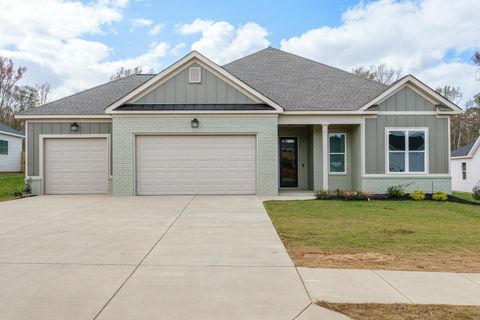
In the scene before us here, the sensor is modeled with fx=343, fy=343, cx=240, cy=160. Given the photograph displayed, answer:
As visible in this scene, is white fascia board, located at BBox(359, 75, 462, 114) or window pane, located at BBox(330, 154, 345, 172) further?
window pane, located at BBox(330, 154, 345, 172)

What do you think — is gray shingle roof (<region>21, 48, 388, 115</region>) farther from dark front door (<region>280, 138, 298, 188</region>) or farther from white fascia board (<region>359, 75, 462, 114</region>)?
dark front door (<region>280, 138, 298, 188</region>)

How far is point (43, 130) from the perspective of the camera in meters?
14.7

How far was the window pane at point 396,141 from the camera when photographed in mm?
14211

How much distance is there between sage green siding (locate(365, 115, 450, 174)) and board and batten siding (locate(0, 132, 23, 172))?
2586 centimetres

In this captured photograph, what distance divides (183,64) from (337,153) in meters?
7.67

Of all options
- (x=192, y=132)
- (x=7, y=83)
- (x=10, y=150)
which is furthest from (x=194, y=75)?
(x=7, y=83)

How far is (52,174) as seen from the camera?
14.8 meters

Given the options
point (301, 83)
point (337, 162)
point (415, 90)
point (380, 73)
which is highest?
point (380, 73)

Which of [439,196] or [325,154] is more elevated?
[325,154]

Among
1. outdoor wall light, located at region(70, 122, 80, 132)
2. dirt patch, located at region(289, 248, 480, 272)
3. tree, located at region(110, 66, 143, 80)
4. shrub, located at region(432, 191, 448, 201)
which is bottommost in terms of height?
dirt patch, located at region(289, 248, 480, 272)

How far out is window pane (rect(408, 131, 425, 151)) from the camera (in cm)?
1420

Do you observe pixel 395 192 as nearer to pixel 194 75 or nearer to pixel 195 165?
pixel 195 165

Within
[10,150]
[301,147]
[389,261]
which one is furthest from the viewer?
[10,150]

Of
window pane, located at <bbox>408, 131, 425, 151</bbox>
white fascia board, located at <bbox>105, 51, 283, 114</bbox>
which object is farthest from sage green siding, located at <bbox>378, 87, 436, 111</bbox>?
white fascia board, located at <bbox>105, 51, 283, 114</bbox>
